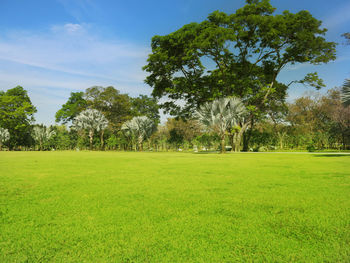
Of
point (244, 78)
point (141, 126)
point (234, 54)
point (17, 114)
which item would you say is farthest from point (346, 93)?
point (17, 114)

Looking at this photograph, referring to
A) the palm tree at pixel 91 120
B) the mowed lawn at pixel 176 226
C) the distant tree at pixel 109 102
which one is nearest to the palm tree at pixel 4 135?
the palm tree at pixel 91 120

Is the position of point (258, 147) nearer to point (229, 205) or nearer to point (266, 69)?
point (266, 69)

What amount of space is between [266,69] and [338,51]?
21.5 ft

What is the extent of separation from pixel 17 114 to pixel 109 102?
17.5 m

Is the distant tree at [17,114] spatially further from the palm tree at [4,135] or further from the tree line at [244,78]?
the tree line at [244,78]

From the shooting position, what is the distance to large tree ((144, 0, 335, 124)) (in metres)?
20.3

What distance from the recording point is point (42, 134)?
45562 millimetres

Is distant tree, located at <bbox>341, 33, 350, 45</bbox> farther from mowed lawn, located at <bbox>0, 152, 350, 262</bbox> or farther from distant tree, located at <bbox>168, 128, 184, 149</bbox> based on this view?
distant tree, located at <bbox>168, 128, 184, 149</bbox>

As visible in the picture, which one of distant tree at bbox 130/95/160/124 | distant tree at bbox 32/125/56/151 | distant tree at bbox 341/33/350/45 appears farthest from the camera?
distant tree at bbox 32/125/56/151

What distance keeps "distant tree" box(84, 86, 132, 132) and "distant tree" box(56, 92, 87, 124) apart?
14.5 feet

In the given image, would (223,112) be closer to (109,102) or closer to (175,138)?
(175,138)

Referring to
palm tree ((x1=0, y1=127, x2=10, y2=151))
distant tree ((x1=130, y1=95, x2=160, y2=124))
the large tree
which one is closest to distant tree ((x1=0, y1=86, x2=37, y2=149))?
palm tree ((x1=0, y1=127, x2=10, y2=151))

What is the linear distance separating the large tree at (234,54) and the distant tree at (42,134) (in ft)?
102

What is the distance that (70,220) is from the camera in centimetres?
266
